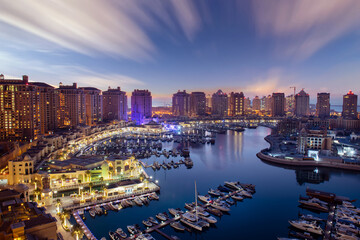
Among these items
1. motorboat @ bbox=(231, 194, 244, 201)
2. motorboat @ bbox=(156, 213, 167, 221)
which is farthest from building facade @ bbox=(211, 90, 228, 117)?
motorboat @ bbox=(156, 213, 167, 221)

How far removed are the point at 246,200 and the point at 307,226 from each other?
11.9ft

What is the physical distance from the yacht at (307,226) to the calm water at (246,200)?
1.51 feet

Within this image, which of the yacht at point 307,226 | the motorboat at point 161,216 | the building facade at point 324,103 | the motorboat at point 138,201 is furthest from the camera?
the building facade at point 324,103

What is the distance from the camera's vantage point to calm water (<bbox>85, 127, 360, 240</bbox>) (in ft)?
34.4

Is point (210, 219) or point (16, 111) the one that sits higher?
point (16, 111)

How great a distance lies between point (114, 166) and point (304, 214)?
1134cm

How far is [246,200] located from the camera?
13.3 meters

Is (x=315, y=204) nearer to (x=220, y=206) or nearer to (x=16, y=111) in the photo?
(x=220, y=206)

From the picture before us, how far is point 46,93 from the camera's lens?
3216 cm

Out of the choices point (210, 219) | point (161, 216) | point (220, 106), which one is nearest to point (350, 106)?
point (220, 106)

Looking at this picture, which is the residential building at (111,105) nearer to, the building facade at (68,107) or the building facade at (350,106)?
the building facade at (68,107)

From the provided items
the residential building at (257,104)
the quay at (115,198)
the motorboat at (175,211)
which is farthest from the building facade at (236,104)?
the motorboat at (175,211)

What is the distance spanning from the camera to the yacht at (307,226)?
982 cm

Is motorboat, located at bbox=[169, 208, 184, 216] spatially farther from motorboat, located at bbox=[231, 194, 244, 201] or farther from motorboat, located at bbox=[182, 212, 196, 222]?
motorboat, located at bbox=[231, 194, 244, 201]
